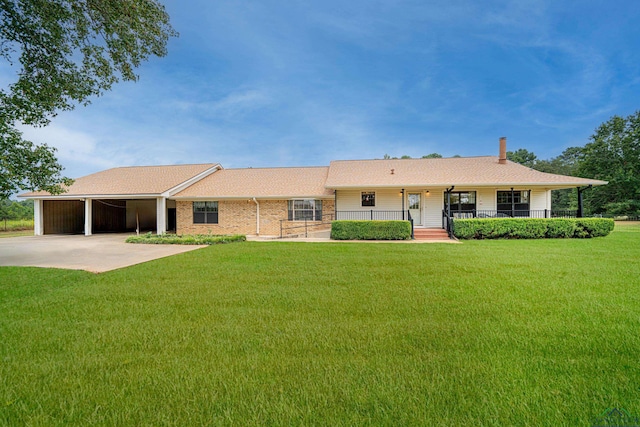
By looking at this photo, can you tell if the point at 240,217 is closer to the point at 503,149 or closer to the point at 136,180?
the point at 136,180

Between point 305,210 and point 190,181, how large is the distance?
27.0ft

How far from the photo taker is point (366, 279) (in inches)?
238

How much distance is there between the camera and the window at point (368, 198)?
17.3 metres

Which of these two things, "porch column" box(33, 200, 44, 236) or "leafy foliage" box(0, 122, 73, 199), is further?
"porch column" box(33, 200, 44, 236)

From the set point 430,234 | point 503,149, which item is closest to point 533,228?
point 430,234

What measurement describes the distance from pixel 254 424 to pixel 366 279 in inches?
171

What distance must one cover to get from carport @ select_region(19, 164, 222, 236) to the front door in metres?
Answer: 14.2

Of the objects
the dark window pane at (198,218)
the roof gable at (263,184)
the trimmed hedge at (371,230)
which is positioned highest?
the roof gable at (263,184)

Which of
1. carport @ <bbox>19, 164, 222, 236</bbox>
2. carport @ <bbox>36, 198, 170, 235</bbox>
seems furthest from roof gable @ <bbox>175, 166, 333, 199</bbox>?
carport @ <bbox>36, 198, 170, 235</bbox>

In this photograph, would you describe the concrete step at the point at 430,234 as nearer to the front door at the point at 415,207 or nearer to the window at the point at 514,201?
the front door at the point at 415,207

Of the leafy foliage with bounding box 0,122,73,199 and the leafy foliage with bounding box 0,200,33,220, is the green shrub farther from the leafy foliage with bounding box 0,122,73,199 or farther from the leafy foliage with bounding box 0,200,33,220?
the leafy foliage with bounding box 0,200,33,220

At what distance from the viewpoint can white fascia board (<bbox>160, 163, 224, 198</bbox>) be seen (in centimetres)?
1729

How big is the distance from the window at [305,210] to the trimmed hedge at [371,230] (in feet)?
10.6

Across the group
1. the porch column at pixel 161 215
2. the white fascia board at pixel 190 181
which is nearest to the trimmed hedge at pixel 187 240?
the porch column at pixel 161 215
